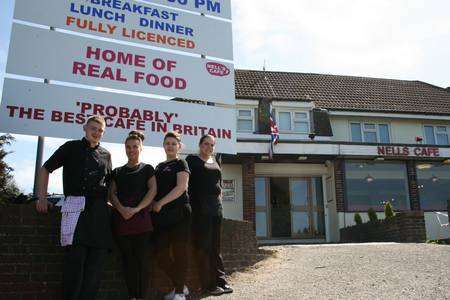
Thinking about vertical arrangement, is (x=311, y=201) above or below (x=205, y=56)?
below

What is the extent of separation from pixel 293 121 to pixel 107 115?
1351 centimetres

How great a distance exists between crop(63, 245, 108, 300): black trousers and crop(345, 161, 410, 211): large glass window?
1446 cm

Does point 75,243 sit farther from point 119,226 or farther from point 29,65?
point 29,65

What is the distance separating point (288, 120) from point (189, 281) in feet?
47.0

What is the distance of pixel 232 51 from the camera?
771cm

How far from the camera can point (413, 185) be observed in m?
18.0

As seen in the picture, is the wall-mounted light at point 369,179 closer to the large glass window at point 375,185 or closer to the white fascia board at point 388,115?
the large glass window at point 375,185

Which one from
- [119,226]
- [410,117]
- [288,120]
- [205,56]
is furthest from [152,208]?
[410,117]

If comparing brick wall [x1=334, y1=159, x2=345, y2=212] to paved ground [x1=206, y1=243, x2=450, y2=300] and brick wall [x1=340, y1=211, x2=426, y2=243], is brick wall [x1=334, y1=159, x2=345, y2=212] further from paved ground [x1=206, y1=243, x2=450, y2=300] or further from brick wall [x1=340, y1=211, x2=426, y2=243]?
paved ground [x1=206, y1=243, x2=450, y2=300]

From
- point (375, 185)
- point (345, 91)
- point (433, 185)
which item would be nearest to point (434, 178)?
point (433, 185)

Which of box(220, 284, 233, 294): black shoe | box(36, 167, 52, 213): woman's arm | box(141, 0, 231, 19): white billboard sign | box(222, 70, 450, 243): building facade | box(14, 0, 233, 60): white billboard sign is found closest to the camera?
box(36, 167, 52, 213): woman's arm

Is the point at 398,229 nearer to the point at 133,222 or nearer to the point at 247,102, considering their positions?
the point at 247,102

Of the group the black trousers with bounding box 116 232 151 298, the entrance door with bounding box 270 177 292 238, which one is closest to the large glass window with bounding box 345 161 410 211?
the entrance door with bounding box 270 177 292 238

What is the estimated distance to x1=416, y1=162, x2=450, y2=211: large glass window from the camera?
1825 cm
